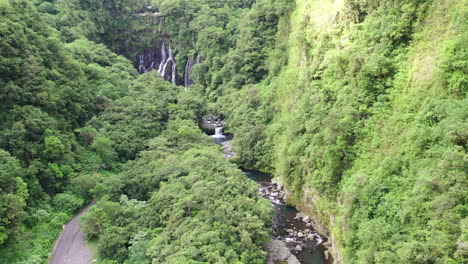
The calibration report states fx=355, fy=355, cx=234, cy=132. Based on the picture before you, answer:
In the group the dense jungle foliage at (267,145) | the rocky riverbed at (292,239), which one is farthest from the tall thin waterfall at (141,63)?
the rocky riverbed at (292,239)

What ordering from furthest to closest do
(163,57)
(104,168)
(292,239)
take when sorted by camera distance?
(163,57), (104,168), (292,239)

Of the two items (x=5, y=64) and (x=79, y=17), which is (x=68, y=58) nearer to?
(x=5, y=64)

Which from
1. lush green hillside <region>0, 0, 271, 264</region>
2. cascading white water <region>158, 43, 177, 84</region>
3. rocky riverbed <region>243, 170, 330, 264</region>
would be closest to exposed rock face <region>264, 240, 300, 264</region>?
rocky riverbed <region>243, 170, 330, 264</region>

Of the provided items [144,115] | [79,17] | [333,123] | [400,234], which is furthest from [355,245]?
[79,17]

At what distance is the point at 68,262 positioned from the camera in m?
23.7

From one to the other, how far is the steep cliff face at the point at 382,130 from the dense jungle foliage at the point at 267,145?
0.28 feet

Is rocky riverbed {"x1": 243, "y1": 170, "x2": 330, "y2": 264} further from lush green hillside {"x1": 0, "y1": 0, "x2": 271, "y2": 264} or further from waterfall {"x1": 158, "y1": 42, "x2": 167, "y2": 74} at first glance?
waterfall {"x1": 158, "y1": 42, "x2": 167, "y2": 74}

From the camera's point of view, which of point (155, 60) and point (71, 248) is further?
point (155, 60)

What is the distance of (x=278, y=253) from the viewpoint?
2423cm

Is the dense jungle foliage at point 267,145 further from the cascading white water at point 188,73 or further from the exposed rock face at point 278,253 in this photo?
the cascading white water at point 188,73

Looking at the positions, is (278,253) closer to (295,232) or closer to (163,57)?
(295,232)

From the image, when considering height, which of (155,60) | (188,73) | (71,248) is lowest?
(71,248)

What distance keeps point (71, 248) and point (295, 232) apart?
639 inches

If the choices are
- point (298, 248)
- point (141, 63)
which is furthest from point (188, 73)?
point (298, 248)
